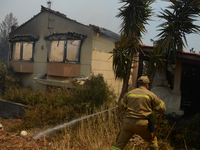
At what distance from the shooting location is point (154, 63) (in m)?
5.71

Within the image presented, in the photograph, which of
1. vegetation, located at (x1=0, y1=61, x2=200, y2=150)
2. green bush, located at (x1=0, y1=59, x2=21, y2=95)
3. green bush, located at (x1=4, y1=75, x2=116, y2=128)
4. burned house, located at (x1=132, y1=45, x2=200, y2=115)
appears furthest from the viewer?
green bush, located at (x1=0, y1=59, x2=21, y2=95)

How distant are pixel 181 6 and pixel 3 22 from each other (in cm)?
3421

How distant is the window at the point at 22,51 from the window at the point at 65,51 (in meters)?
2.75

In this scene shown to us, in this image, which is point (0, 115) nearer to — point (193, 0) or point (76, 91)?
point (76, 91)

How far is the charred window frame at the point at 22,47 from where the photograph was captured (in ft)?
41.8

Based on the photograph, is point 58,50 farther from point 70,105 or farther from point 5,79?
point 70,105

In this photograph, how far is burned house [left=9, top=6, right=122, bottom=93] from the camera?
9953 mm

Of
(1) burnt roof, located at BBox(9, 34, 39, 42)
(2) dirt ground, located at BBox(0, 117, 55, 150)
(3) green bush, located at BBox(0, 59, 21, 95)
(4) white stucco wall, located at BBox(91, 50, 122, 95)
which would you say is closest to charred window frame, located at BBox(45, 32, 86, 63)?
(4) white stucco wall, located at BBox(91, 50, 122, 95)

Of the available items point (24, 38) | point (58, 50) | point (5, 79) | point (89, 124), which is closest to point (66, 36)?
point (58, 50)

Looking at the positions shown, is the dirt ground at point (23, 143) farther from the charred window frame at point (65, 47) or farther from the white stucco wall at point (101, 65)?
the charred window frame at point (65, 47)

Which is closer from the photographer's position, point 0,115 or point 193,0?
point 193,0

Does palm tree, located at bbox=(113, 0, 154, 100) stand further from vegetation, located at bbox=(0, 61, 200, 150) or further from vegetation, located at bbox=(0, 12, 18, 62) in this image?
vegetation, located at bbox=(0, 12, 18, 62)

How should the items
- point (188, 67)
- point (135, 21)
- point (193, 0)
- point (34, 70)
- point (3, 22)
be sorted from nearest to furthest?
point (193, 0), point (135, 21), point (188, 67), point (34, 70), point (3, 22)

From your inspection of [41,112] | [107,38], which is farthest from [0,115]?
[107,38]
